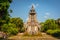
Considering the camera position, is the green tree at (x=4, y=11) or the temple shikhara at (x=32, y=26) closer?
the green tree at (x=4, y=11)

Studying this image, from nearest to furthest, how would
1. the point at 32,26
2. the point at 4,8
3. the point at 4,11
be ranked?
the point at 4,8 → the point at 4,11 → the point at 32,26

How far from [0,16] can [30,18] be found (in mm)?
33011

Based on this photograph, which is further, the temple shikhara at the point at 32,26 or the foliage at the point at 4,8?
the temple shikhara at the point at 32,26

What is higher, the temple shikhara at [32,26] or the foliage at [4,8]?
the foliage at [4,8]

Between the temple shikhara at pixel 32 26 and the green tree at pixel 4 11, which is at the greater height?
the green tree at pixel 4 11

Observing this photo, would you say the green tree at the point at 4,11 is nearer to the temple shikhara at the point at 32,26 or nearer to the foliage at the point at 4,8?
the foliage at the point at 4,8

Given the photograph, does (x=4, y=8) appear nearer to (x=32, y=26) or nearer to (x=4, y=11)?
(x=4, y=11)

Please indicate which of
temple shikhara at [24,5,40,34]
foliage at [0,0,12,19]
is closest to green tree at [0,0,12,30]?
foliage at [0,0,12,19]

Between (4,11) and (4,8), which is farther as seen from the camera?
(4,11)

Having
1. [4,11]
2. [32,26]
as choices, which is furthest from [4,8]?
[32,26]

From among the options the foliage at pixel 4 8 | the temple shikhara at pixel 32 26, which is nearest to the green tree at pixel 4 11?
the foliage at pixel 4 8

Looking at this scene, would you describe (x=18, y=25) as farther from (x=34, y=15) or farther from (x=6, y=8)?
(x=6, y=8)

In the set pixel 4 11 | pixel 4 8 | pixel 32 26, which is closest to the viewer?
pixel 4 8

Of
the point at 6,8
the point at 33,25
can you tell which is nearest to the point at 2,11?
the point at 6,8
